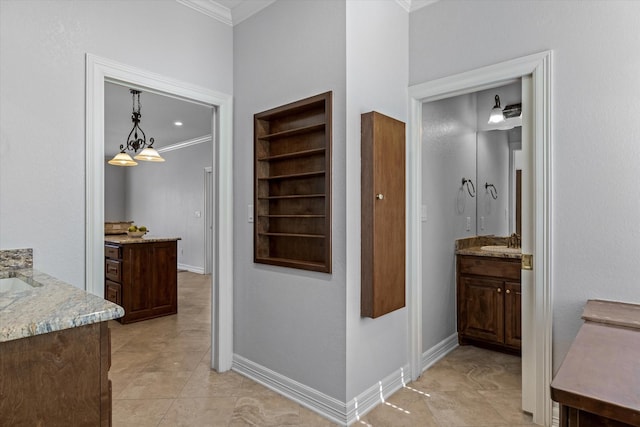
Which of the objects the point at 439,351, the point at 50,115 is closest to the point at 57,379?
the point at 50,115

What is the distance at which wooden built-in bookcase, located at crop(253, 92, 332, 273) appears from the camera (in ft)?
7.62

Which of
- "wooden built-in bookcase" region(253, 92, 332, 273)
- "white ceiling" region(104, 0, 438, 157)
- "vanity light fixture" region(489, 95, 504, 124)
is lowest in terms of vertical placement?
"wooden built-in bookcase" region(253, 92, 332, 273)

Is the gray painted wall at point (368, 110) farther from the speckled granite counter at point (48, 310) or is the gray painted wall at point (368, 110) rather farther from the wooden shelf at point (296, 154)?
the speckled granite counter at point (48, 310)

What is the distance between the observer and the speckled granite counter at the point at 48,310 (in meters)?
1.02

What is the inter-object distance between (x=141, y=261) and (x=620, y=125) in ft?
14.3

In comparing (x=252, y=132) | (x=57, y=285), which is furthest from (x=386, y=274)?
(x=57, y=285)

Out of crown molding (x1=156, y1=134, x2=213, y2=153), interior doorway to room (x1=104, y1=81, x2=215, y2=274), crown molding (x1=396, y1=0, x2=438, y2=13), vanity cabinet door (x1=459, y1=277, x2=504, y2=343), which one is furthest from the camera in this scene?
crown molding (x1=156, y1=134, x2=213, y2=153)

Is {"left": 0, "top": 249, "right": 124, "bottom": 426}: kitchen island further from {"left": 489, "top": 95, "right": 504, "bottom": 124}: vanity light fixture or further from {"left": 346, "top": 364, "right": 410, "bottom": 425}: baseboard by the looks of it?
{"left": 489, "top": 95, "right": 504, "bottom": 124}: vanity light fixture

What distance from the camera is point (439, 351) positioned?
3.11 metres

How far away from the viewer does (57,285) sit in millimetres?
1481

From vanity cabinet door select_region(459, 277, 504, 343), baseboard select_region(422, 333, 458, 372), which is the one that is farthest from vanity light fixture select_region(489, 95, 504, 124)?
baseboard select_region(422, 333, 458, 372)

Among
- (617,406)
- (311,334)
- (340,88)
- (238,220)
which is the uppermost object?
(340,88)

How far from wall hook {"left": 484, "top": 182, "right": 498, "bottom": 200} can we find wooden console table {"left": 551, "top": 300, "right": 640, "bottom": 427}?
2.51 meters

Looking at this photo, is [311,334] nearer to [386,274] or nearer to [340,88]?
[386,274]
